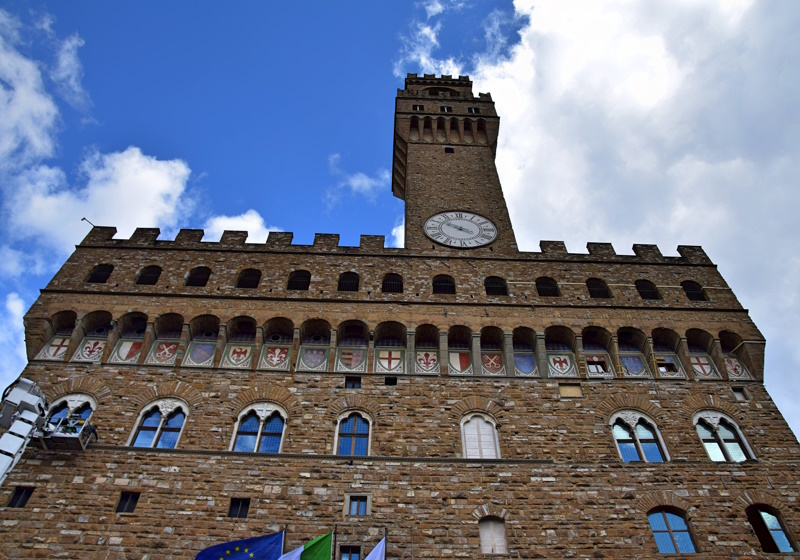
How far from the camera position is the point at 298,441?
14.1 meters

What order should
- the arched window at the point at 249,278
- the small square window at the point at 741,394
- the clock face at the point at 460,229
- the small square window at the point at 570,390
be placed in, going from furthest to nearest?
the clock face at the point at 460,229
the arched window at the point at 249,278
the small square window at the point at 741,394
the small square window at the point at 570,390

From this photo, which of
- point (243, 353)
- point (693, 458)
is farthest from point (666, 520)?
point (243, 353)

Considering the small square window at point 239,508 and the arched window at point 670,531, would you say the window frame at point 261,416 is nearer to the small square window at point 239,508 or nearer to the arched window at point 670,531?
the small square window at point 239,508

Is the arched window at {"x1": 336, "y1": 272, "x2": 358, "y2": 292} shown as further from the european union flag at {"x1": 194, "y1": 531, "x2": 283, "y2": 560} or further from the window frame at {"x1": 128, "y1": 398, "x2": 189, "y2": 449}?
the european union flag at {"x1": 194, "y1": 531, "x2": 283, "y2": 560}

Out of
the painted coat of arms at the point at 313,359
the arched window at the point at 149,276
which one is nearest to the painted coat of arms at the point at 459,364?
the painted coat of arms at the point at 313,359

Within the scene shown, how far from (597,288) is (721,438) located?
5.49m

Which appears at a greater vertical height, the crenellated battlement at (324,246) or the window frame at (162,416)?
the crenellated battlement at (324,246)

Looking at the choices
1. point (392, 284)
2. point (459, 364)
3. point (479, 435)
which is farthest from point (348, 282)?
point (479, 435)

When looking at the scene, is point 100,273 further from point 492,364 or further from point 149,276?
point 492,364

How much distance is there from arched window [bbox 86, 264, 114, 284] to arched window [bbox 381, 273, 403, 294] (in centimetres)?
798

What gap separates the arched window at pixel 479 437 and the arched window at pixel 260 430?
4325 mm

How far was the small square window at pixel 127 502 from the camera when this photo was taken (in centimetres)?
1273

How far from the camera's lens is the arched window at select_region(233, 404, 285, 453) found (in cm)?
1411

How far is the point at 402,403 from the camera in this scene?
15070 millimetres
